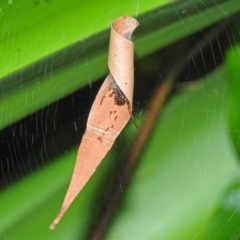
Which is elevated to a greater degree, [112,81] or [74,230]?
[112,81]

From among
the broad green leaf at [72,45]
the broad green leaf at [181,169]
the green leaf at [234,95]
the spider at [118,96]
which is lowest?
the broad green leaf at [181,169]

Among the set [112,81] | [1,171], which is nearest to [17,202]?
[1,171]

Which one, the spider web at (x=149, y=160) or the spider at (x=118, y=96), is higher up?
the spider at (x=118, y=96)

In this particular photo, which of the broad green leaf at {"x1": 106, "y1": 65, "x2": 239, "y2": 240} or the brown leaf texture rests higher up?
the brown leaf texture

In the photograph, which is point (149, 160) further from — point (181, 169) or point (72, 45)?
point (72, 45)

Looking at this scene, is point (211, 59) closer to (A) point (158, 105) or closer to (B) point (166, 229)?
(A) point (158, 105)

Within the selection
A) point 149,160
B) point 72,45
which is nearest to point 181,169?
point 149,160
